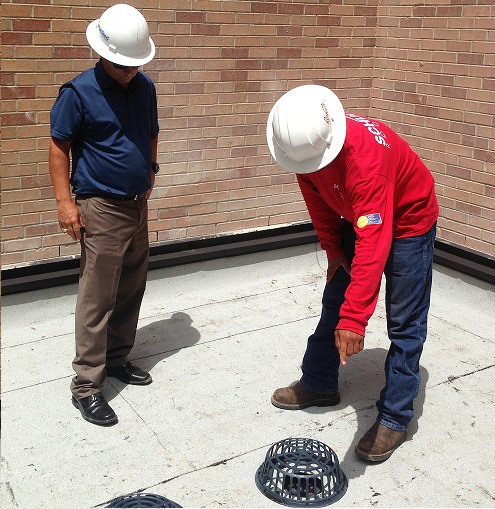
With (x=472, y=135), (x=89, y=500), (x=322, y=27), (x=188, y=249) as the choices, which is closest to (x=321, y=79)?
(x=322, y=27)

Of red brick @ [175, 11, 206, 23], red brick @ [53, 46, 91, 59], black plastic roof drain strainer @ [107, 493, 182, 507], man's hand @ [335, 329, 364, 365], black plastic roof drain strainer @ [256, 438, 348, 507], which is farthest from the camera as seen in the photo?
red brick @ [175, 11, 206, 23]

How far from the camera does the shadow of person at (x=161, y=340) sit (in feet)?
16.0

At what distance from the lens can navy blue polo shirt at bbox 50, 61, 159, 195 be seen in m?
3.96

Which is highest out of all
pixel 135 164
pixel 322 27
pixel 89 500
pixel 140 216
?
pixel 322 27

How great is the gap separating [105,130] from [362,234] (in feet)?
5.00

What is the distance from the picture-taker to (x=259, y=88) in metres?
6.08

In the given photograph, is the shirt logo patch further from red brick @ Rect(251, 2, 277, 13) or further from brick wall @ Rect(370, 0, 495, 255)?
red brick @ Rect(251, 2, 277, 13)

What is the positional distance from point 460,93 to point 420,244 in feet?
8.57

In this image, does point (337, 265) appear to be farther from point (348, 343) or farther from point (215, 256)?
point (215, 256)

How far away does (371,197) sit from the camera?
11.1 feet

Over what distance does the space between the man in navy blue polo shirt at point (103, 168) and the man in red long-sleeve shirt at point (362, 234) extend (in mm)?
→ 902

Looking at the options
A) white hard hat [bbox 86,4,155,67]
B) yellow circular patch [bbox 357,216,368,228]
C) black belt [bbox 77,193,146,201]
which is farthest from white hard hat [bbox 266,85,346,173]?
black belt [bbox 77,193,146,201]

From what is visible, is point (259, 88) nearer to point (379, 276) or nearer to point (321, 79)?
point (321, 79)

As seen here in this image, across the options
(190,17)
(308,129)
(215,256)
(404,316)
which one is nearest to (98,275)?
(308,129)
